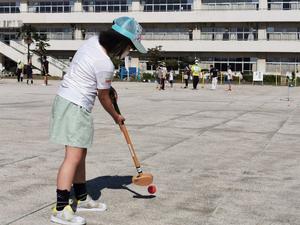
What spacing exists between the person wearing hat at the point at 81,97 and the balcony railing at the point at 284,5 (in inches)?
2117

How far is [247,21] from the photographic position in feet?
185

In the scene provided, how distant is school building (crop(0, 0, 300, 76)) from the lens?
2211 inches

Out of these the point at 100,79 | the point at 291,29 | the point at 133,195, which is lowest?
the point at 133,195

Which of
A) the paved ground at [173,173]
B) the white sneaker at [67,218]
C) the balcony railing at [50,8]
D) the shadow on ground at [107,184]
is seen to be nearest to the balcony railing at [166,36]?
the balcony railing at [50,8]

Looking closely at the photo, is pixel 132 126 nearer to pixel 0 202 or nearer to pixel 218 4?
pixel 0 202

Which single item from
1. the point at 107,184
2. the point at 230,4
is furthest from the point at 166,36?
the point at 107,184

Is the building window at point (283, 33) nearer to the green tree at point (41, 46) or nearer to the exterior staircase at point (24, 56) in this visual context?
the exterior staircase at point (24, 56)

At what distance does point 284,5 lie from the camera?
183 ft

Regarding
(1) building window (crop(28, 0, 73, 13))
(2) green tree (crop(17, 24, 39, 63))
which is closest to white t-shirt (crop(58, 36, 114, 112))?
(2) green tree (crop(17, 24, 39, 63))

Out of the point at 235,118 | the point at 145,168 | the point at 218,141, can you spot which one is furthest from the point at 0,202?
the point at 235,118

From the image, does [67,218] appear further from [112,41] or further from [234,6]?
[234,6]

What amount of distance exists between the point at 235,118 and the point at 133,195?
8752 millimetres

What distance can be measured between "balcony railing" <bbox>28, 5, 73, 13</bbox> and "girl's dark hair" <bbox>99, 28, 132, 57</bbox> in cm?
6026

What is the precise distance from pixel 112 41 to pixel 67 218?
156 cm
